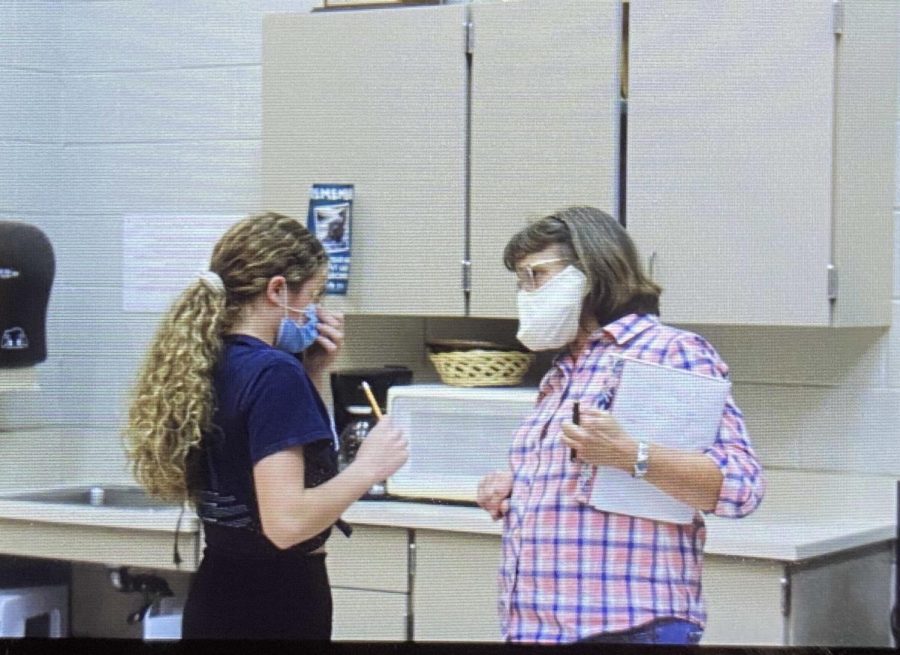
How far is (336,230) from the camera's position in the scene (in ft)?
7.35

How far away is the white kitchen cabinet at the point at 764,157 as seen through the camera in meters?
1.91

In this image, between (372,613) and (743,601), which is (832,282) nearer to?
(743,601)

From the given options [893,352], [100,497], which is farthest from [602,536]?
[100,497]

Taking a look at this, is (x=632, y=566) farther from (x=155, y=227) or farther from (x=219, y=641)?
(x=155, y=227)

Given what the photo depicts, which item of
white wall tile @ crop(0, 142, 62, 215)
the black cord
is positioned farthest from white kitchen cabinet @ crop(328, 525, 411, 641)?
white wall tile @ crop(0, 142, 62, 215)

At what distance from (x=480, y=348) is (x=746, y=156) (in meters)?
0.53

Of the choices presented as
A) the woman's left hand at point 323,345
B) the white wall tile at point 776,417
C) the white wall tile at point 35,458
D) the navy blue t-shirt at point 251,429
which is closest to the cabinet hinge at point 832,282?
the white wall tile at point 776,417

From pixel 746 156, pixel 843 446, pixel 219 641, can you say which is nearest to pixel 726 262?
pixel 746 156

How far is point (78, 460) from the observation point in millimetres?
1955

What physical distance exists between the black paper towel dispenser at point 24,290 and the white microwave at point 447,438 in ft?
1.87

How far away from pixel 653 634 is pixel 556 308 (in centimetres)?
35

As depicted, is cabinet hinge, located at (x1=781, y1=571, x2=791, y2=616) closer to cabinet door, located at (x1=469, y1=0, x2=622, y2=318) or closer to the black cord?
cabinet door, located at (x1=469, y1=0, x2=622, y2=318)

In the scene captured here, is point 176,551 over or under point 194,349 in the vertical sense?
under

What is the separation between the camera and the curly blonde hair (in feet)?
4.24
